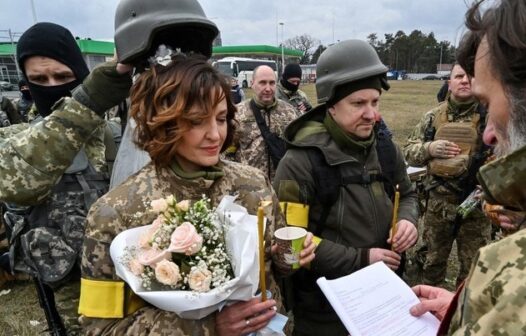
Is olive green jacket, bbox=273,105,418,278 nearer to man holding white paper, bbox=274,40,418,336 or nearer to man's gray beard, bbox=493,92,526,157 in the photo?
man holding white paper, bbox=274,40,418,336

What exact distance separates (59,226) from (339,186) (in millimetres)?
1667

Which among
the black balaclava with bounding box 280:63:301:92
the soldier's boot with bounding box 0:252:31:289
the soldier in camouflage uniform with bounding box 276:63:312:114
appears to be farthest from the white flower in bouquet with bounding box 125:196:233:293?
the black balaclava with bounding box 280:63:301:92

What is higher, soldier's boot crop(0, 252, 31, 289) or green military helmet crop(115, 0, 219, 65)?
green military helmet crop(115, 0, 219, 65)

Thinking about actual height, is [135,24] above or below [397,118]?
above

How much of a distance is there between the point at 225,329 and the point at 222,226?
0.41m

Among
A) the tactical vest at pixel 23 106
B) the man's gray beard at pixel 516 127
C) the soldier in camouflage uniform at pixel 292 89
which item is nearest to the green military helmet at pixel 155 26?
the man's gray beard at pixel 516 127

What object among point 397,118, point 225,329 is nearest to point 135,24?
point 225,329

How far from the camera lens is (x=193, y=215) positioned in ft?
4.52

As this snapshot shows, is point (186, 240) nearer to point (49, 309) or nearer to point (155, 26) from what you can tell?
point (155, 26)

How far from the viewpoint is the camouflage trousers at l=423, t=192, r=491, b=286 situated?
393cm

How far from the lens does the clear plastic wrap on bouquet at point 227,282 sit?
1.24 m

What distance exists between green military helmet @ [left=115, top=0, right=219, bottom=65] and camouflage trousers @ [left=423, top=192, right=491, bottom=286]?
331 cm

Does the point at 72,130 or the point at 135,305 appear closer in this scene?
the point at 135,305

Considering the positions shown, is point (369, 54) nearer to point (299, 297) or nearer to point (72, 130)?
point (299, 297)
